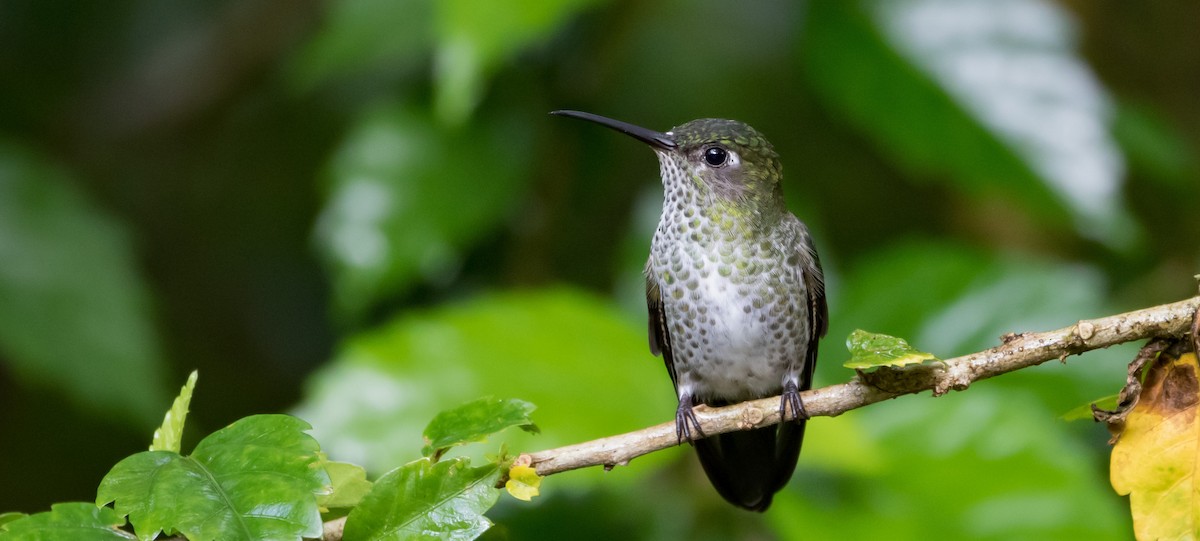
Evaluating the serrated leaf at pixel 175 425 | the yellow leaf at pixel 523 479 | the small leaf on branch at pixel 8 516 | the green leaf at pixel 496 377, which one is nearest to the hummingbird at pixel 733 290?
the green leaf at pixel 496 377

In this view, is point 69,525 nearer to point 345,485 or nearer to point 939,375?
point 345,485

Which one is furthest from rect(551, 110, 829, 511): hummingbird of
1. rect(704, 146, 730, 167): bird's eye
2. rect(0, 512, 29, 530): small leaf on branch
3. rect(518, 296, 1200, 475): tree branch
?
rect(0, 512, 29, 530): small leaf on branch

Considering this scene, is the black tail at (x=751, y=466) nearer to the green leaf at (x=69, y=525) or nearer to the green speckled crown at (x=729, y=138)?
the green speckled crown at (x=729, y=138)

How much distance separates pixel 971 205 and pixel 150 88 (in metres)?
2.82

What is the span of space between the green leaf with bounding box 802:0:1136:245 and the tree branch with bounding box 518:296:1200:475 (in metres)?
1.62

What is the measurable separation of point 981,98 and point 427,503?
211cm

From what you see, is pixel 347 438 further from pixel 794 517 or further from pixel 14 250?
pixel 14 250

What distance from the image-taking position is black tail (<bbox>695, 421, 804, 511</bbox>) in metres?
2.10

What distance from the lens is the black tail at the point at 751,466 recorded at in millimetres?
2098

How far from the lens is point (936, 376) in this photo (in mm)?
1225

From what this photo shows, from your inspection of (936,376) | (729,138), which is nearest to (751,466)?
(729,138)

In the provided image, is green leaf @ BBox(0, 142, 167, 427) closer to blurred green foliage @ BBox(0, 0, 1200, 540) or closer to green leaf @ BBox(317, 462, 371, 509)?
blurred green foliage @ BBox(0, 0, 1200, 540)

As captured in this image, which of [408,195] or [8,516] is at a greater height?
[408,195]

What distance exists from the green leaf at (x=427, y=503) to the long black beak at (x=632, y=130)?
57cm
